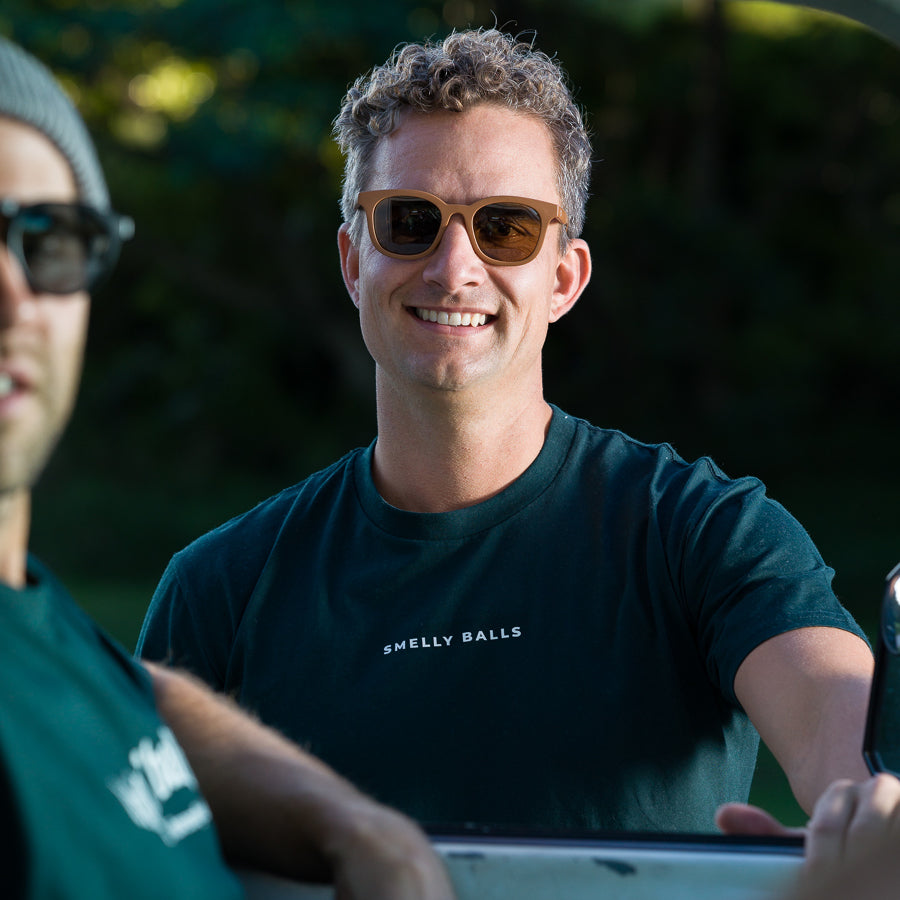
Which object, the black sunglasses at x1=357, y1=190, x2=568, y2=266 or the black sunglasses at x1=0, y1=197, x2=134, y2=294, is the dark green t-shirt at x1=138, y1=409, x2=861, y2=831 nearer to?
the black sunglasses at x1=357, y1=190, x2=568, y2=266

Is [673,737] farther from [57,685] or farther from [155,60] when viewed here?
[155,60]

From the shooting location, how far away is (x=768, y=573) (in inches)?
77.9

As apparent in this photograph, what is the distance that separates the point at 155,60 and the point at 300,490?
1260cm

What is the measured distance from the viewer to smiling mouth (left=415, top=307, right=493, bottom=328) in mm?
2246

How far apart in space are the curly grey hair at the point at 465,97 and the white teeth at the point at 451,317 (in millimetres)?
280

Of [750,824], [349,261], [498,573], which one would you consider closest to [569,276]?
[349,261]

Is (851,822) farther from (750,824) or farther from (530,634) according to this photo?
(530,634)

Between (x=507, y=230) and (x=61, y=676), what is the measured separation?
1303mm

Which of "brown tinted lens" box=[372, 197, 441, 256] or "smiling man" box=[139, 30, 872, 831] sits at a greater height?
"brown tinted lens" box=[372, 197, 441, 256]

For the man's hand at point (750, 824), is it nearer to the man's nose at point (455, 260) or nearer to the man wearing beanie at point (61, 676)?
the man wearing beanie at point (61, 676)

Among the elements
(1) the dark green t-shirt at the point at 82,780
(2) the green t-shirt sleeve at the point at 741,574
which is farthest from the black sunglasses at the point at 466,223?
(1) the dark green t-shirt at the point at 82,780

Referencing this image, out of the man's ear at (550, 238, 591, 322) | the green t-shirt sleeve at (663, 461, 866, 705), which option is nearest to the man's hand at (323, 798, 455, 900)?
the green t-shirt sleeve at (663, 461, 866, 705)

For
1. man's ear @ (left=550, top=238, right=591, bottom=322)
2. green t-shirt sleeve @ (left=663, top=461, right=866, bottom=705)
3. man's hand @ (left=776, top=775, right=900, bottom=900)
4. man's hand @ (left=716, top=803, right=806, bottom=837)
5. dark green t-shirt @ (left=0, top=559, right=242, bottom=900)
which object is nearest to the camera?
dark green t-shirt @ (left=0, top=559, right=242, bottom=900)

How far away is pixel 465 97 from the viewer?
2.32m
